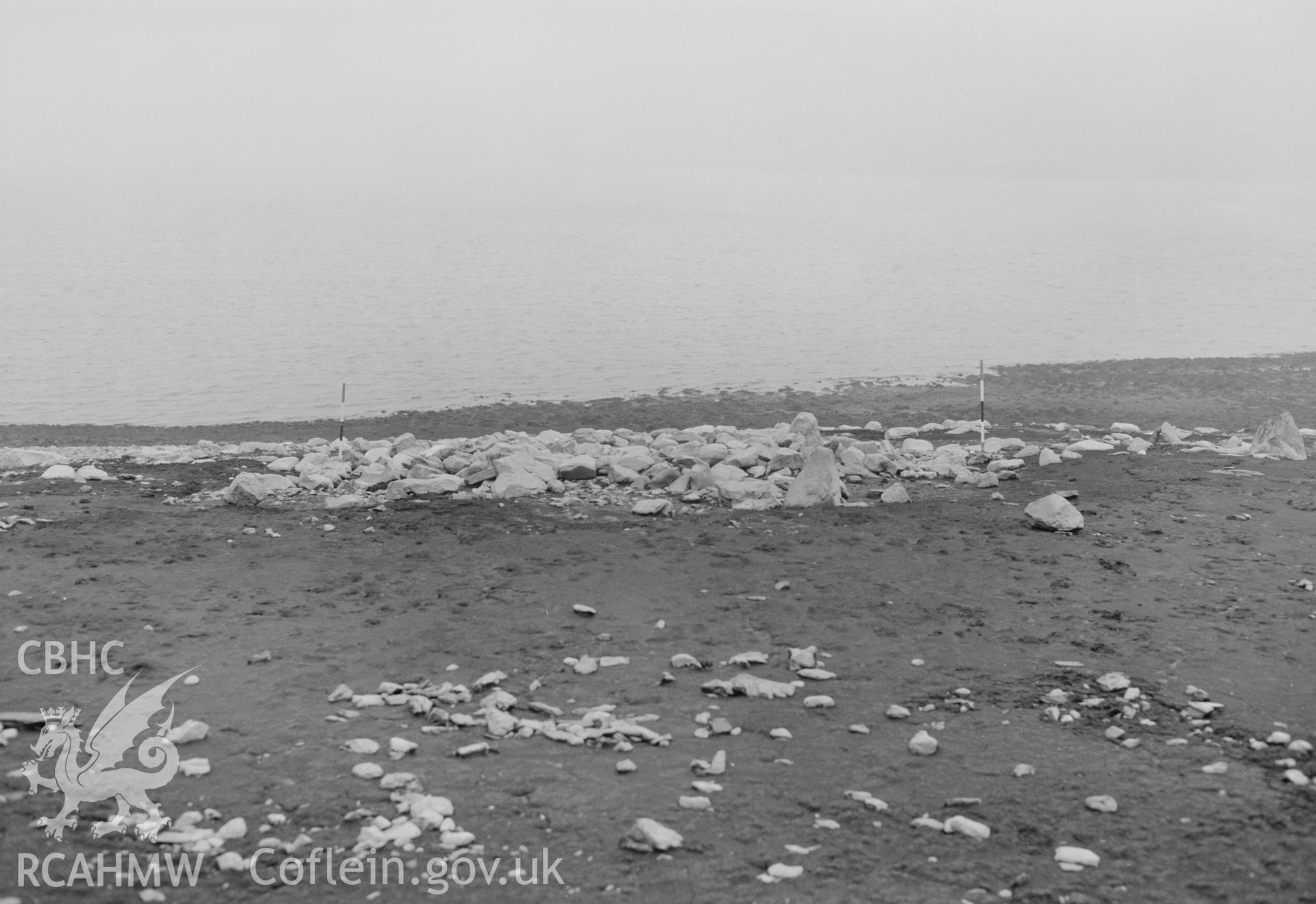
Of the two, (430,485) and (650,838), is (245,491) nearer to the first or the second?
(430,485)

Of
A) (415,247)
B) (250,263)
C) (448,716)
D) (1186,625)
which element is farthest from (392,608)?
(415,247)

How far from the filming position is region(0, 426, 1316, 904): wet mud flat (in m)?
5.86

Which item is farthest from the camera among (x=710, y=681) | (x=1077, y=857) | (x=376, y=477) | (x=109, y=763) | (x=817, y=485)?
(x=376, y=477)

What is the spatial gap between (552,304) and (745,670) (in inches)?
1481

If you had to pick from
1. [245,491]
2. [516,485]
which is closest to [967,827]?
[516,485]

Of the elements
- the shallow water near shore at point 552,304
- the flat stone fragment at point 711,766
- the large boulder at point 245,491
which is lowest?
the flat stone fragment at point 711,766

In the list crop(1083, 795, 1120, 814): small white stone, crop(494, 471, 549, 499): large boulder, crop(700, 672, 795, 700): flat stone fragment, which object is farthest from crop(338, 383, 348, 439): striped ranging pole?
crop(1083, 795, 1120, 814): small white stone

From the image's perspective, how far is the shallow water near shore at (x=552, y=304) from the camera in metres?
29.7

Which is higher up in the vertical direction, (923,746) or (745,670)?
(745,670)

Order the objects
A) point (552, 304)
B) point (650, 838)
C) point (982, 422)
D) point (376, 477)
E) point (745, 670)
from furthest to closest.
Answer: point (552, 304)
point (982, 422)
point (376, 477)
point (745, 670)
point (650, 838)

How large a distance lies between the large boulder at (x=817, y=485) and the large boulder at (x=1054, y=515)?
2303 mm

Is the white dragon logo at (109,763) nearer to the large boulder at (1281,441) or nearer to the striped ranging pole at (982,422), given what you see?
the striped ranging pole at (982,422)

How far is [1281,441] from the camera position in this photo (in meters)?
16.2

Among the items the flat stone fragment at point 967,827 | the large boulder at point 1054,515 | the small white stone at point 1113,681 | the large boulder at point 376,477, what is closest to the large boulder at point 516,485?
the large boulder at point 376,477
